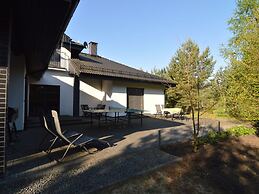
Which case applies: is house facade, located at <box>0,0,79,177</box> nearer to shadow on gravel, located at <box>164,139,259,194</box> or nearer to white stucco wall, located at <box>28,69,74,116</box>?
shadow on gravel, located at <box>164,139,259,194</box>

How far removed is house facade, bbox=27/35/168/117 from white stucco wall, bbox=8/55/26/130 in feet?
13.5

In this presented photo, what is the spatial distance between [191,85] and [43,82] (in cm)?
1008

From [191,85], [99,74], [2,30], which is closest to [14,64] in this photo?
[2,30]

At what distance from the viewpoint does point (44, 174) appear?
11.1 ft

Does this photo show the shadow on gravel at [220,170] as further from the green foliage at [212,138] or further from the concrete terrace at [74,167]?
the concrete terrace at [74,167]

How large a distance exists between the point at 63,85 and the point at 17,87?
540cm

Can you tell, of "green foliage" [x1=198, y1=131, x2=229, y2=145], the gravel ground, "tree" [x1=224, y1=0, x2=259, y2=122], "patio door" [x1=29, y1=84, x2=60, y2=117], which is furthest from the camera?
"patio door" [x1=29, y1=84, x2=60, y2=117]

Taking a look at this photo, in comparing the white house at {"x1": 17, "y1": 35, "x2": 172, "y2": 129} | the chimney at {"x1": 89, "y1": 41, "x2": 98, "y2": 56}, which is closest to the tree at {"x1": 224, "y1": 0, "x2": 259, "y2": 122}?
the white house at {"x1": 17, "y1": 35, "x2": 172, "y2": 129}

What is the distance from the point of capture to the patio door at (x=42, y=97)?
1183 cm

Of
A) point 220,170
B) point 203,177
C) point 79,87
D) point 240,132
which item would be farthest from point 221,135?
point 79,87

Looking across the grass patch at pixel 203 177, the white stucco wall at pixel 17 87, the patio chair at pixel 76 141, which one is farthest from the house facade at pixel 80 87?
the grass patch at pixel 203 177

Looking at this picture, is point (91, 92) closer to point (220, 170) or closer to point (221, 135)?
point (221, 135)

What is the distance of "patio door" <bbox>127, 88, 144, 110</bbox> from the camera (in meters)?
14.3

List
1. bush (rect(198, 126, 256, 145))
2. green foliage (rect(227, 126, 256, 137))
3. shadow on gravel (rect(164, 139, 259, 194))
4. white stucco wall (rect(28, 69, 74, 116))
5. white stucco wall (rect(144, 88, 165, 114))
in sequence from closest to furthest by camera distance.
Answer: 1. shadow on gravel (rect(164, 139, 259, 194))
2. bush (rect(198, 126, 256, 145))
3. green foliage (rect(227, 126, 256, 137))
4. white stucco wall (rect(28, 69, 74, 116))
5. white stucco wall (rect(144, 88, 165, 114))
